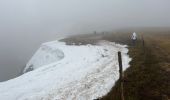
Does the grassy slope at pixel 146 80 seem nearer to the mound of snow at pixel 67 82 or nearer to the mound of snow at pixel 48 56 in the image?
the mound of snow at pixel 67 82

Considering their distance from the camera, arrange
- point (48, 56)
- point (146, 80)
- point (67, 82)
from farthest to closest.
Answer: point (48, 56)
point (67, 82)
point (146, 80)

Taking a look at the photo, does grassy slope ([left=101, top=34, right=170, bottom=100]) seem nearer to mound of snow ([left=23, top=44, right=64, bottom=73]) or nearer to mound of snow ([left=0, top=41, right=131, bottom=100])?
mound of snow ([left=0, top=41, right=131, bottom=100])

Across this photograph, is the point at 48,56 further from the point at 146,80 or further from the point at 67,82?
the point at 146,80

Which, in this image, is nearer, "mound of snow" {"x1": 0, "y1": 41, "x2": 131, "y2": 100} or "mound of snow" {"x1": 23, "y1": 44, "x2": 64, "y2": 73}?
"mound of snow" {"x1": 0, "y1": 41, "x2": 131, "y2": 100}

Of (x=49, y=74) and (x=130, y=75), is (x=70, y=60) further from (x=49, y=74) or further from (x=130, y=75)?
(x=130, y=75)

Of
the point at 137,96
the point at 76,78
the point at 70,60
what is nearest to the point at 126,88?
the point at 137,96

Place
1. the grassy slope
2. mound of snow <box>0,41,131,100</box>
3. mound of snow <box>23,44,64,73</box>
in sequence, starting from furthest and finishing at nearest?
mound of snow <box>23,44,64,73</box> < mound of snow <box>0,41,131,100</box> < the grassy slope

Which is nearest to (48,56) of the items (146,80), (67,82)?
(67,82)

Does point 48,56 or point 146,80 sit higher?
point 146,80

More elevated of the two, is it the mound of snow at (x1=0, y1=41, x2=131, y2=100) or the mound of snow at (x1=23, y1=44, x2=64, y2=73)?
the mound of snow at (x1=0, y1=41, x2=131, y2=100)

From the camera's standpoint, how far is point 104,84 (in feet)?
62.1

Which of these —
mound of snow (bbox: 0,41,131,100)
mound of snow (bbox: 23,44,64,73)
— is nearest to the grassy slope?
mound of snow (bbox: 0,41,131,100)

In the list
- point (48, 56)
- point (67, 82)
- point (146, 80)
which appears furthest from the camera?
point (48, 56)

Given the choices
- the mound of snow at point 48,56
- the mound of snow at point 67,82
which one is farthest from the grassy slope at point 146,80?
the mound of snow at point 48,56
